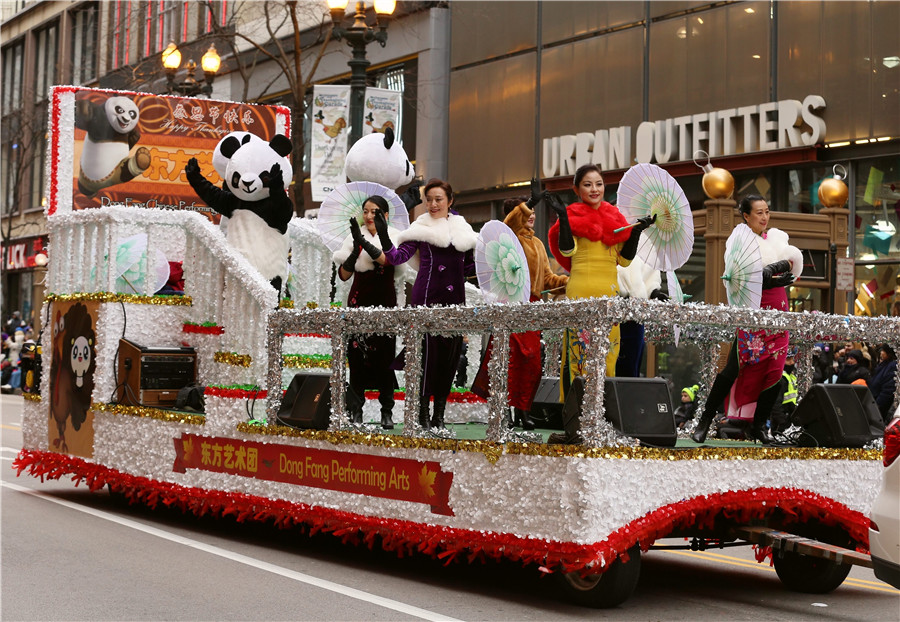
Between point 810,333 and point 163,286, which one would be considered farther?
point 163,286

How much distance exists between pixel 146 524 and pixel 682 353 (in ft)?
43.7

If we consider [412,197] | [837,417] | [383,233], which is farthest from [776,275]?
[412,197]

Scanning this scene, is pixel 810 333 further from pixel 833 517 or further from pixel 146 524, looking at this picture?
pixel 146 524

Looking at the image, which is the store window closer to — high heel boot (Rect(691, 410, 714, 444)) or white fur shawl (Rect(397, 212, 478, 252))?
high heel boot (Rect(691, 410, 714, 444))

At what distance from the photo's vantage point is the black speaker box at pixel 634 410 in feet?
22.8

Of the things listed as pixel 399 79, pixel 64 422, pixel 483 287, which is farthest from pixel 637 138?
pixel 483 287

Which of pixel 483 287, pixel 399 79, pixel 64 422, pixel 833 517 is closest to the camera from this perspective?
pixel 833 517

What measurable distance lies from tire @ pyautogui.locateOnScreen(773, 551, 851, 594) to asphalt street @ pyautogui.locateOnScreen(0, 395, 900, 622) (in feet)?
0.25

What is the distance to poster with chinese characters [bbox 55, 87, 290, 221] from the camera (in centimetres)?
1275

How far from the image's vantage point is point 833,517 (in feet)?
24.5

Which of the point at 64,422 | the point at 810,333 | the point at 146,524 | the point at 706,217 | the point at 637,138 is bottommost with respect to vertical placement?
the point at 146,524

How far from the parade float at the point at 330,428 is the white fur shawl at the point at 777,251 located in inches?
23.7

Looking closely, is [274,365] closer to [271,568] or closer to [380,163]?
[271,568]

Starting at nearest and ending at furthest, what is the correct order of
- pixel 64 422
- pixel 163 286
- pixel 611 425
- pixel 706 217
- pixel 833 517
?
pixel 611 425 < pixel 833 517 < pixel 64 422 < pixel 163 286 < pixel 706 217
